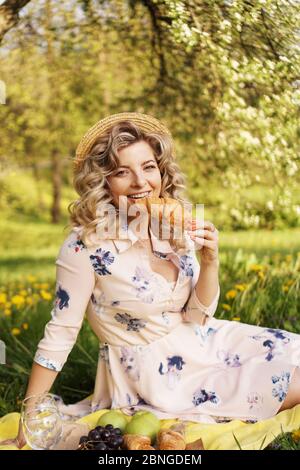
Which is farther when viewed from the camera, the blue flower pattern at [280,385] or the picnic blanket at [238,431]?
the blue flower pattern at [280,385]

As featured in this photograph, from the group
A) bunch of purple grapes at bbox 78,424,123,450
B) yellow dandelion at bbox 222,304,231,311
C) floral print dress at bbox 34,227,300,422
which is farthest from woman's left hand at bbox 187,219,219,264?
yellow dandelion at bbox 222,304,231,311

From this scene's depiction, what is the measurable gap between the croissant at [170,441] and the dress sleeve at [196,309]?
0.52 metres

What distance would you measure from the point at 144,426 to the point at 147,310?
46 cm

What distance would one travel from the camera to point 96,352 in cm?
379

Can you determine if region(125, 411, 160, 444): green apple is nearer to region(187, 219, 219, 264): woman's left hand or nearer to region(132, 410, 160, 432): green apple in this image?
region(132, 410, 160, 432): green apple

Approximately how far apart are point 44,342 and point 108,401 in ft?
1.50

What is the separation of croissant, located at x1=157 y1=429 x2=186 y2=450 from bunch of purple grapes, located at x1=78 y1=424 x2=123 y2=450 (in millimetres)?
149

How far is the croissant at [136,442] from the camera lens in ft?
8.42

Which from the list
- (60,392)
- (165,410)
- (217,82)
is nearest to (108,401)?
(165,410)

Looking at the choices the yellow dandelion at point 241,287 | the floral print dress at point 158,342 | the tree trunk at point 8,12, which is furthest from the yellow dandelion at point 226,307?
the tree trunk at point 8,12

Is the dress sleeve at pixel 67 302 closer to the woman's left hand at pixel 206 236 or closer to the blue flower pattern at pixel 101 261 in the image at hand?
the blue flower pattern at pixel 101 261

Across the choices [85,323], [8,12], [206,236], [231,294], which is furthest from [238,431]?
[8,12]

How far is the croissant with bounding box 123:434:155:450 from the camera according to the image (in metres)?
2.57

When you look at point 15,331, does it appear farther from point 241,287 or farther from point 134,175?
point 134,175
